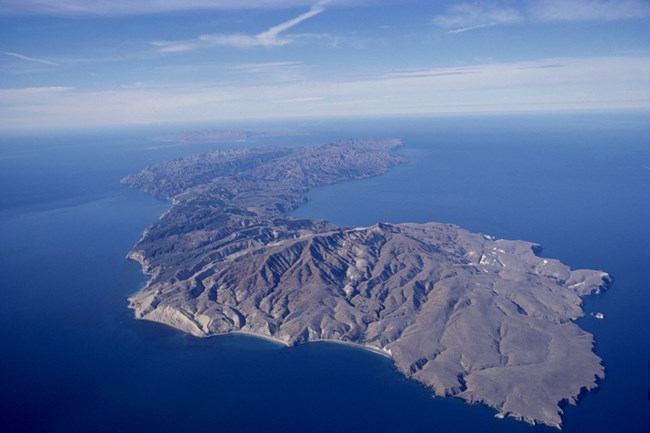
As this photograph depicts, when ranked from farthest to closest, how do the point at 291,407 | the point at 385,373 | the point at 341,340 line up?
the point at 341,340 → the point at 385,373 → the point at 291,407

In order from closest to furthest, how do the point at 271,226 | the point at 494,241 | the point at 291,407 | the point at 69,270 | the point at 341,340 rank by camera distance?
the point at 291,407
the point at 341,340
the point at 69,270
the point at 494,241
the point at 271,226

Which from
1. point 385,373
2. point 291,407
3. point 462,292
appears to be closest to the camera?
point 291,407

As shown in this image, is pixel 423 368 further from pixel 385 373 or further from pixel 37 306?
pixel 37 306

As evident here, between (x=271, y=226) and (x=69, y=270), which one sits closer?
(x=69, y=270)

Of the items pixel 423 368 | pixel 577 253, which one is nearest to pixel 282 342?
pixel 423 368

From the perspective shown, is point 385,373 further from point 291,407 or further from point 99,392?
point 99,392

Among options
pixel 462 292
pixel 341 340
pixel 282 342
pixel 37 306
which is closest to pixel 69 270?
pixel 37 306
